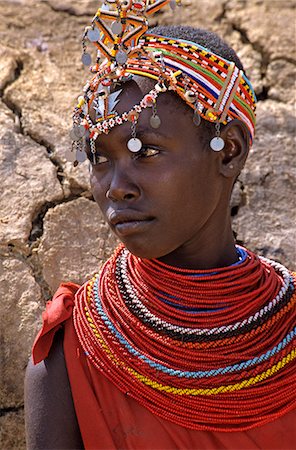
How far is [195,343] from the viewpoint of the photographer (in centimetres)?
231

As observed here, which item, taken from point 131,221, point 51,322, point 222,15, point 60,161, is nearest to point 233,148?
point 131,221

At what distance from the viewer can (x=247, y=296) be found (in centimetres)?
238

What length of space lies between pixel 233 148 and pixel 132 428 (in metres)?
0.88

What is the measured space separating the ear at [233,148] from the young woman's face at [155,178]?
91 mm

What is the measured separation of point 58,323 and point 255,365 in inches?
24.4

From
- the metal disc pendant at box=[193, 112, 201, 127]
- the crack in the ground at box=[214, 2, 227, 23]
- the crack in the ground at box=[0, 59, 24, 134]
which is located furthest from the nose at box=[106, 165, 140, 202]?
the crack in the ground at box=[214, 2, 227, 23]

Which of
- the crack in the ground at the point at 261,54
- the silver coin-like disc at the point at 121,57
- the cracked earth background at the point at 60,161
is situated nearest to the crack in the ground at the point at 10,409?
the cracked earth background at the point at 60,161

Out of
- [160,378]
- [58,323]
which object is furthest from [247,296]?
[58,323]

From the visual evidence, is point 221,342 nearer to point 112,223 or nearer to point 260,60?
point 112,223

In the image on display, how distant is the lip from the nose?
42 mm

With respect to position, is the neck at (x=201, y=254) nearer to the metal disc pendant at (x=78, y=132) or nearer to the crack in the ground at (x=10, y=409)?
the metal disc pendant at (x=78, y=132)

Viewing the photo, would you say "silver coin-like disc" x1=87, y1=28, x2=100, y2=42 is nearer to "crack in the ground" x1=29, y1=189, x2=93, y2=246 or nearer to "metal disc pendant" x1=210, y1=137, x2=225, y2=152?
"metal disc pendant" x1=210, y1=137, x2=225, y2=152

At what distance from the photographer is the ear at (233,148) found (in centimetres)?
230

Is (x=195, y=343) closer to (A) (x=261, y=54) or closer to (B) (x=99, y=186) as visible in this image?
(B) (x=99, y=186)
